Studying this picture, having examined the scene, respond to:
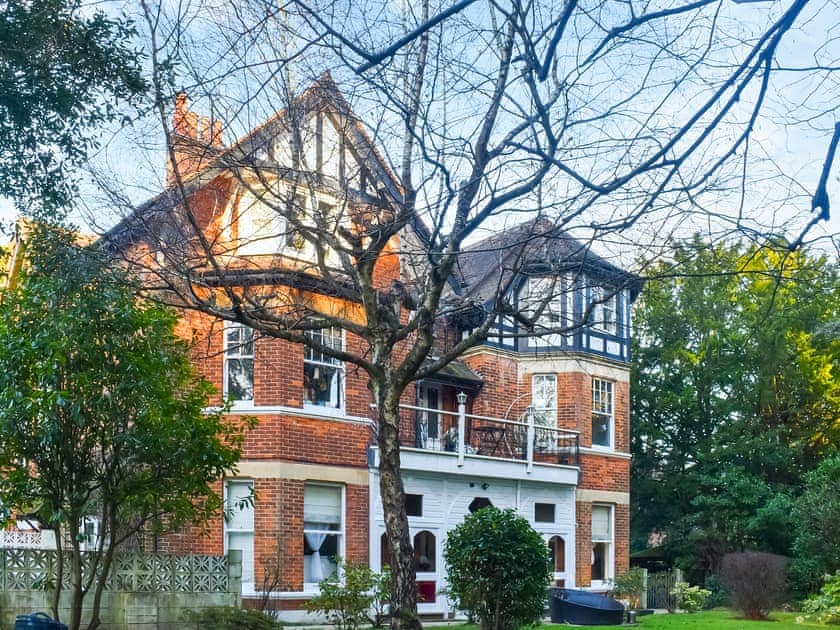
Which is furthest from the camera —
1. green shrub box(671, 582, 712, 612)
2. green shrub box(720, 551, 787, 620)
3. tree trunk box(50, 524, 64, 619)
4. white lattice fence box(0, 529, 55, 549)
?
green shrub box(671, 582, 712, 612)

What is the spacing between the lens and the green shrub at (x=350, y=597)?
20.4 meters

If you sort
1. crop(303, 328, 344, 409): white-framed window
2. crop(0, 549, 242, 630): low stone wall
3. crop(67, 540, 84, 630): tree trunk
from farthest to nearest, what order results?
crop(303, 328, 344, 409): white-framed window
crop(0, 549, 242, 630): low stone wall
crop(67, 540, 84, 630): tree trunk

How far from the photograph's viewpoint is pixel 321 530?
23.1 meters

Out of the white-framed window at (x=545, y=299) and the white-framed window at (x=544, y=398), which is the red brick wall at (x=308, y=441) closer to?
the white-framed window at (x=545, y=299)

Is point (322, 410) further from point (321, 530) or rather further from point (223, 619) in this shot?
point (223, 619)

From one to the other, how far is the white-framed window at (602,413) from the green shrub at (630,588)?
356cm

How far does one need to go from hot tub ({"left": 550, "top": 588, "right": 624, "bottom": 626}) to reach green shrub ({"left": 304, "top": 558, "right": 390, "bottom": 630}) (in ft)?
13.2

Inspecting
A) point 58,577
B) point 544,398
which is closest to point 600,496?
point 544,398

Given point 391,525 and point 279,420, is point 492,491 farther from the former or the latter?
point 391,525

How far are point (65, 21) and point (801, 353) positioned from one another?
31606 millimetres

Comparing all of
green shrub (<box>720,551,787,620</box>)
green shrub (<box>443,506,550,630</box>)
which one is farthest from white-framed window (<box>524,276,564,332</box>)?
green shrub (<box>720,551,787,620</box>)

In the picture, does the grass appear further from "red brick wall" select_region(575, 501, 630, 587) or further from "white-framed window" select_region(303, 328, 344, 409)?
"white-framed window" select_region(303, 328, 344, 409)

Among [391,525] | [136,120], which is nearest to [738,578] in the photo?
[391,525]

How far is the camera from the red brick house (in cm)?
1429
